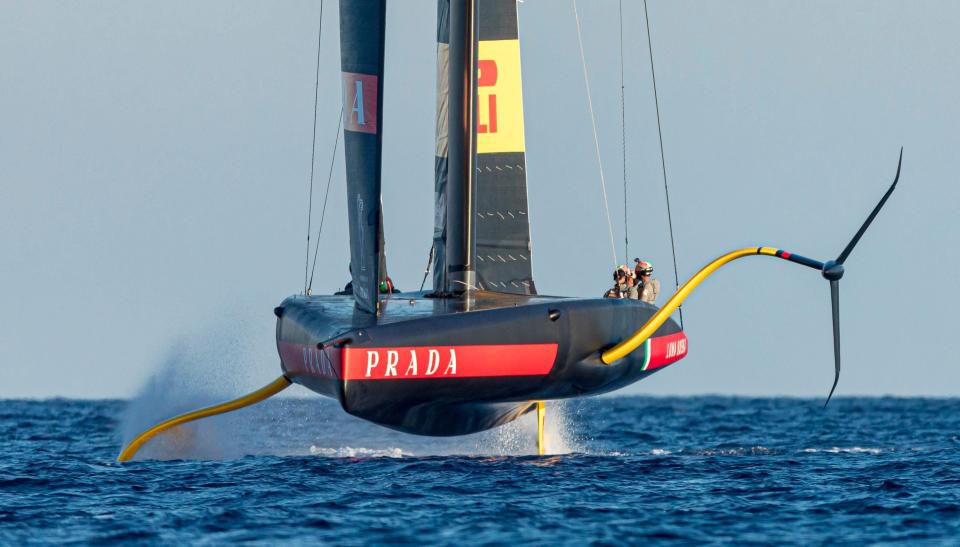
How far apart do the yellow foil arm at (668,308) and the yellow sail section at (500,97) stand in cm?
295

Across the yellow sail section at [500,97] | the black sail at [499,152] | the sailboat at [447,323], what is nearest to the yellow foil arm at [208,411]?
the sailboat at [447,323]

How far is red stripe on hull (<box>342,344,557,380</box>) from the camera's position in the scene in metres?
10.7

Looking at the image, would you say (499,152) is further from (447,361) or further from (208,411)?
(447,361)

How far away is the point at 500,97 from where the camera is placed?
15.4 metres

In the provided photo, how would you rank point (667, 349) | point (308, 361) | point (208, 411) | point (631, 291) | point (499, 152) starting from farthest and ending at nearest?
point (499, 152) → point (208, 411) → point (631, 291) → point (667, 349) → point (308, 361)

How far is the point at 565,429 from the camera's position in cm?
1596

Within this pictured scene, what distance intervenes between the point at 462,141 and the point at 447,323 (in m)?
2.22

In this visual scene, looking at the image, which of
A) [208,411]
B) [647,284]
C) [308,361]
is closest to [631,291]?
[647,284]

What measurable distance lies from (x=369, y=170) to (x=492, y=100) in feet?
13.8

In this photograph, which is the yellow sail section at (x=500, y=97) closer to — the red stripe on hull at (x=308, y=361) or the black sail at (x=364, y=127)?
the red stripe on hull at (x=308, y=361)

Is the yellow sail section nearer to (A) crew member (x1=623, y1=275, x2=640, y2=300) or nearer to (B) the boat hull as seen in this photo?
(A) crew member (x1=623, y1=275, x2=640, y2=300)

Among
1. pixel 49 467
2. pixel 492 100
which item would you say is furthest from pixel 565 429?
pixel 49 467

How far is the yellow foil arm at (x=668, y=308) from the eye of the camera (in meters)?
11.9

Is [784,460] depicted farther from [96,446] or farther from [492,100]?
[96,446]
